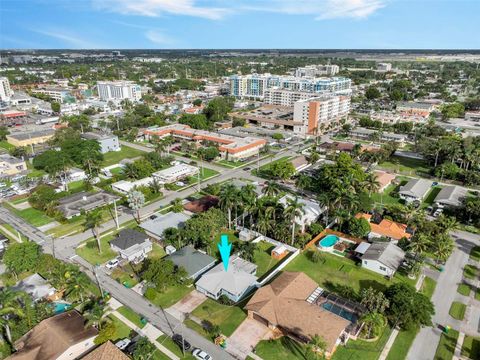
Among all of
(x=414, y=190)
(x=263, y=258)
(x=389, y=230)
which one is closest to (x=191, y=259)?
(x=263, y=258)

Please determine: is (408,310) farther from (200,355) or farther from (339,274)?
(200,355)

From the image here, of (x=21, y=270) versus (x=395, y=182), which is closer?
(x=21, y=270)

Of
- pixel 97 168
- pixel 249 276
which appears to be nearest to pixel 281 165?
pixel 249 276

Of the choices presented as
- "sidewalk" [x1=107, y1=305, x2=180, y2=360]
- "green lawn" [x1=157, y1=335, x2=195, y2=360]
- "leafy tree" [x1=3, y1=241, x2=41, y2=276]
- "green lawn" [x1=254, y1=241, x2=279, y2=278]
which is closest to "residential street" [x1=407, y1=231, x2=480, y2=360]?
"green lawn" [x1=254, y1=241, x2=279, y2=278]

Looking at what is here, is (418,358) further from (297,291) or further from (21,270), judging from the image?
(21,270)

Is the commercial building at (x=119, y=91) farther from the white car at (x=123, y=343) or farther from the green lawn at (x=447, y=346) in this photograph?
the green lawn at (x=447, y=346)

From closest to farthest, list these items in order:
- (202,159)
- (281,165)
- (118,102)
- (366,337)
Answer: (366,337)
(281,165)
(202,159)
(118,102)
